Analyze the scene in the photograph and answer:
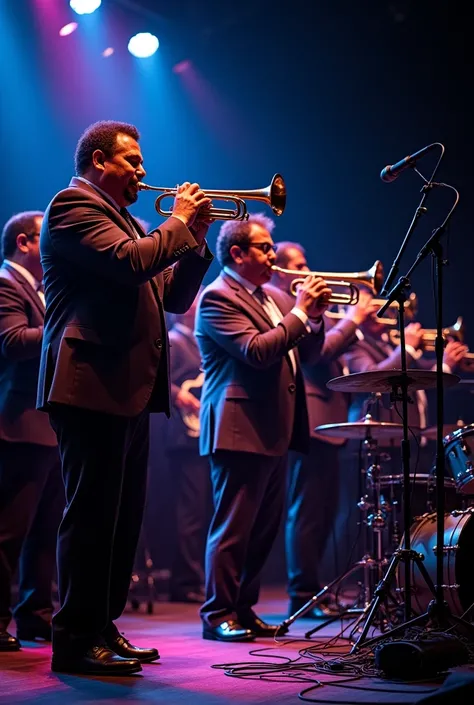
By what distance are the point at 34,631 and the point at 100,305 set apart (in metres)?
1.87

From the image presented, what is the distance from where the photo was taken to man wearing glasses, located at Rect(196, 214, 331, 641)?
4266 mm

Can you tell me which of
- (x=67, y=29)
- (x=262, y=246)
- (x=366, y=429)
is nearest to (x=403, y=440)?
(x=366, y=429)

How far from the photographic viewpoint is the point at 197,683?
2.97 m

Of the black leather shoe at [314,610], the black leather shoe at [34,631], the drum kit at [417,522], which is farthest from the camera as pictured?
the black leather shoe at [314,610]

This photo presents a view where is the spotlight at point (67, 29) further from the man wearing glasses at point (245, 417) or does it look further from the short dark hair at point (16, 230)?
the man wearing glasses at point (245, 417)

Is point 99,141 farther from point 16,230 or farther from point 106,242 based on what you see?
point 16,230

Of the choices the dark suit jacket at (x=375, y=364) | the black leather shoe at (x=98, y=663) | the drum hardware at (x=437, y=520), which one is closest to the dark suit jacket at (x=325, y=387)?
the dark suit jacket at (x=375, y=364)

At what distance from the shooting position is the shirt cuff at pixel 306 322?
4352 mm

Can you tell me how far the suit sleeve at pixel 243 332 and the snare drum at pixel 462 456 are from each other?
0.87 m

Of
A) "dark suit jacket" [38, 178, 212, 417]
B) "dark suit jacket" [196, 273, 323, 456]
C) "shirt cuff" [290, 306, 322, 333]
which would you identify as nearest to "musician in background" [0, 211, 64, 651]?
"dark suit jacket" [196, 273, 323, 456]

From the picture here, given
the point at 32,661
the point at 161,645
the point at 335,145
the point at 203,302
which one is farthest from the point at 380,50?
the point at 32,661

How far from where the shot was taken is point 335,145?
26.3 ft

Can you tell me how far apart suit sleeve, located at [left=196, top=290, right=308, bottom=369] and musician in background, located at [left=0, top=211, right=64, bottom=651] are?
827 millimetres

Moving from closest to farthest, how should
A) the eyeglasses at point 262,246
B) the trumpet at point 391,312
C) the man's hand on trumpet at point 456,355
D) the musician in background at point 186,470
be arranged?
the eyeglasses at point 262,246, the man's hand on trumpet at point 456,355, the trumpet at point 391,312, the musician in background at point 186,470
